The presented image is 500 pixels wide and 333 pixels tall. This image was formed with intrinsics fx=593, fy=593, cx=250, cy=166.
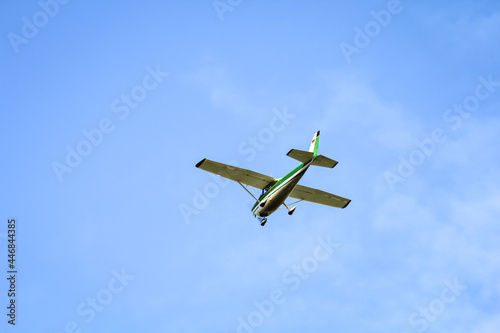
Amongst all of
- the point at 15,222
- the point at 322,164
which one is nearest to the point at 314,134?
the point at 322,164

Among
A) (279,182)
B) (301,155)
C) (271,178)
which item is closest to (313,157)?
(301,155)

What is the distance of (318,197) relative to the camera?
3469 cm

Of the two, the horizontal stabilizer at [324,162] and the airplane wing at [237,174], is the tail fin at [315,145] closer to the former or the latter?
the horizontal stabilizer at [324,162]

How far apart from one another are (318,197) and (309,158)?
18.8ft

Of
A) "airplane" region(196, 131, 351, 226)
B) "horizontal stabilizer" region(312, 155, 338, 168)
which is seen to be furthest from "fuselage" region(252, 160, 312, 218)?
"horizontal stabilizer" region(312, 155, 338, 168)

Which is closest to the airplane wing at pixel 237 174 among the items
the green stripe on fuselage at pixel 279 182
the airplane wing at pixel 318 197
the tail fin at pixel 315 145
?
the green stripe on fuselage at pixel 279 182

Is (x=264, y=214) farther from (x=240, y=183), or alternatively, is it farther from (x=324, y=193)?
(x=324, y=193)

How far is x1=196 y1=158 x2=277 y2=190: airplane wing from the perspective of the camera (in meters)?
30.6

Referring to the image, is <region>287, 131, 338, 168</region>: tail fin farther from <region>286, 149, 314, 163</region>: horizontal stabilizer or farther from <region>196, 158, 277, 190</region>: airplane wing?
<region>196, 158, 277, 190</region>: airplane wing

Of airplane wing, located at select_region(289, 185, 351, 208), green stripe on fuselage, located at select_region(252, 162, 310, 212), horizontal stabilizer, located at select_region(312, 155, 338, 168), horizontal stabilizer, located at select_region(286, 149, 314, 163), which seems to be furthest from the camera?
airplane wing, located at select_region(289, 185, 351, 208)

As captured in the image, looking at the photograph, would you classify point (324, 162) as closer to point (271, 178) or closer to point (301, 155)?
point (301, 155)

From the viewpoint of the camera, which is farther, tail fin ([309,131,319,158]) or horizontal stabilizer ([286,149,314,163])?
tail fin ([309,131,319,158])

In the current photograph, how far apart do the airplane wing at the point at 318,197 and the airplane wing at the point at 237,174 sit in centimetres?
274

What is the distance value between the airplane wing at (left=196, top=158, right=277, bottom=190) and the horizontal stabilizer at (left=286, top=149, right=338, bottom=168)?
283cm
